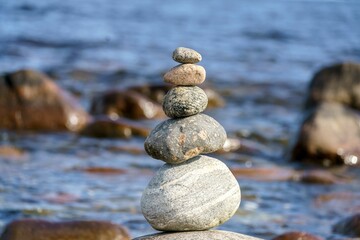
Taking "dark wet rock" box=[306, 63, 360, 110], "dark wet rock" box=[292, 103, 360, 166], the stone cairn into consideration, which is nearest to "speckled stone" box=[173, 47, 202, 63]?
the stone cairn

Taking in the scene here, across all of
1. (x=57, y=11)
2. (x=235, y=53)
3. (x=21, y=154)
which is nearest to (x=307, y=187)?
(x=21, y=154)

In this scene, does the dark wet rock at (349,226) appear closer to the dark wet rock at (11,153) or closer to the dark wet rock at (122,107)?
the dark wet rock at (11,153)

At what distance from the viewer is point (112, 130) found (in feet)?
44.6

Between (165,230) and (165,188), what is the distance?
0.27 meters

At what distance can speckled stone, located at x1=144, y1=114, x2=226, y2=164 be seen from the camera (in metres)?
5.68

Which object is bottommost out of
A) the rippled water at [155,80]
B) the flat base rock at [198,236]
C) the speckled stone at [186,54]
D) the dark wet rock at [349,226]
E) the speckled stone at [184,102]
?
the rippled water at [155,80]

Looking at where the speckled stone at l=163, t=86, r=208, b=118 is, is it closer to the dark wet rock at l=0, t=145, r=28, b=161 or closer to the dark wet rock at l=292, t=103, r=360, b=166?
the dark wet rock at l=0, t=145, r=28, b=161

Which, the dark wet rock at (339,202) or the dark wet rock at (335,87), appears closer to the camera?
the dark wet rock at (339,202)

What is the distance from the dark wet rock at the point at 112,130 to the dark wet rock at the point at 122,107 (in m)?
1.50

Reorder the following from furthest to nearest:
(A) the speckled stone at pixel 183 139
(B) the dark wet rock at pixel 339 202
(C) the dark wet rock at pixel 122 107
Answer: (C) the dark wet rock at pixel 122 107, (B) the dark wet rock at pixel 339 202, (A) the speckled stone at pixel 183 139

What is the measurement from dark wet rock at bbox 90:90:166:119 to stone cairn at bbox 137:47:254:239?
9.54 meters

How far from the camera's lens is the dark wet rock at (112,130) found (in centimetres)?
1356

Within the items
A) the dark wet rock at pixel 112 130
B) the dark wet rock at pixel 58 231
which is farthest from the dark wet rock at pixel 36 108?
the dark wet rock at pixel 58 231

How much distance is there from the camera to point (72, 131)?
45.9ft
